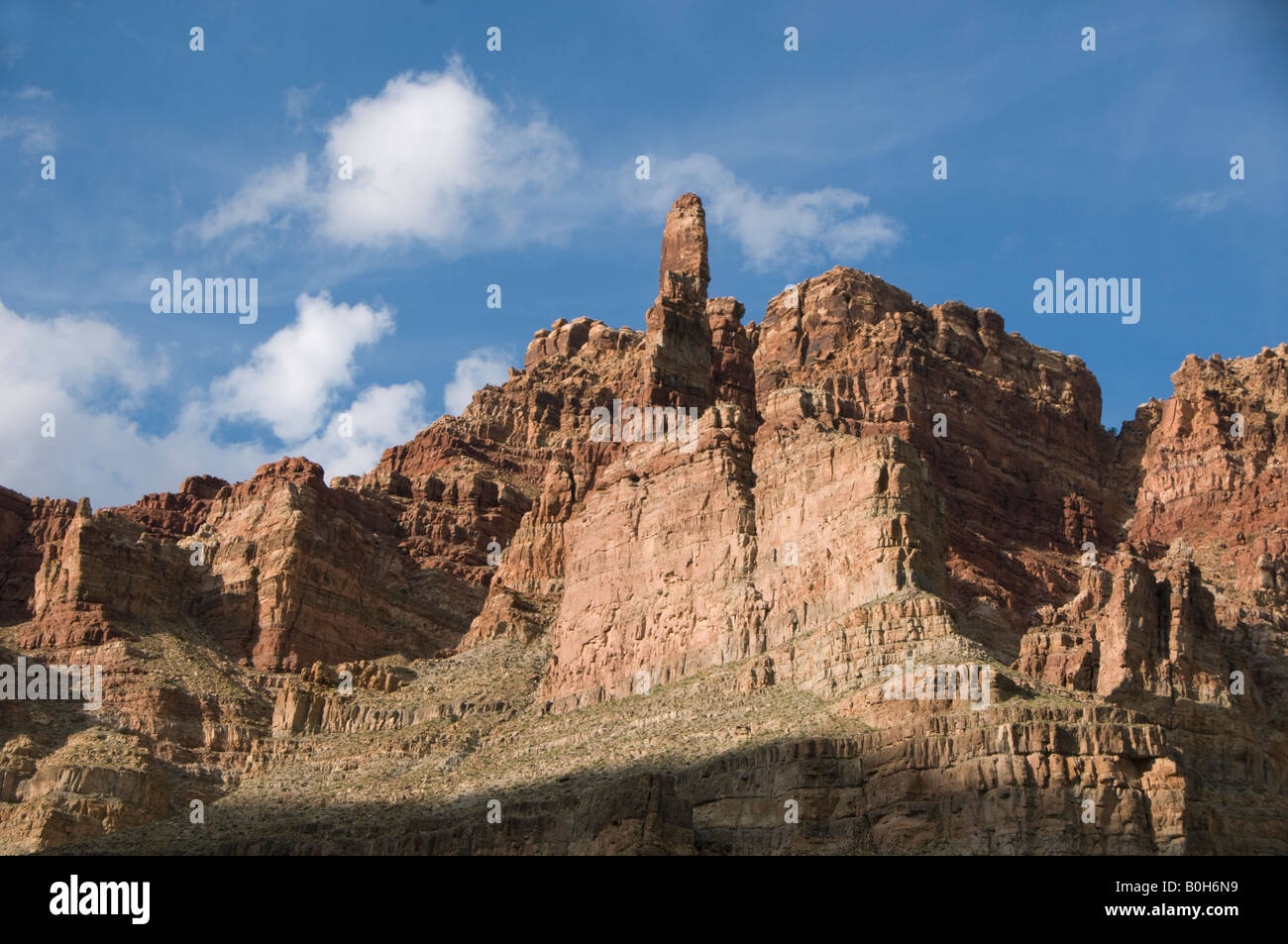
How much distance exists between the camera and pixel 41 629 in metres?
164

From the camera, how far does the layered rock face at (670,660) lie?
107m

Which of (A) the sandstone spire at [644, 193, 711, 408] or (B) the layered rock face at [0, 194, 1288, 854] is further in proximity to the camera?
(A) the sandstone spire at [644, 193, 711, 408]

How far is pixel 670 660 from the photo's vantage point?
466 feet

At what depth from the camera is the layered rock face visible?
352 feet

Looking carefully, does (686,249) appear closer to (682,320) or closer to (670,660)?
(682,320)

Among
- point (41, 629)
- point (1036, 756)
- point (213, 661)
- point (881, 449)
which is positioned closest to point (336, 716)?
point (213, 661)

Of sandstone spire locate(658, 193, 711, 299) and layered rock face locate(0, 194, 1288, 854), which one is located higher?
sandstone spire locate(658, 193, 711, 299)

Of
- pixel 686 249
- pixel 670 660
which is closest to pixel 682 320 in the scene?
pixel 686 249

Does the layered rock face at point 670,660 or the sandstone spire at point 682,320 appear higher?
the sandstone spire at point 682,320

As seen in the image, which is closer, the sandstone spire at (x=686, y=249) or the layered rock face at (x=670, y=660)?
the layered rock face at (x=670, y=660)

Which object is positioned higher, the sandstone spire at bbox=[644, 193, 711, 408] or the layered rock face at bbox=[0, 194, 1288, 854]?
the sandstone spire at bbox=[644, 193, 711, 408]
